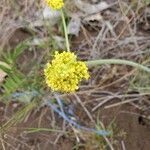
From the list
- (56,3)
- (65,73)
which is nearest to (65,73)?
(65,73)

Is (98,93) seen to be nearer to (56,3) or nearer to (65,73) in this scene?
(56,3)

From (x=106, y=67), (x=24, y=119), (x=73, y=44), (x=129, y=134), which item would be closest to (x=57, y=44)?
(x=73, y=44)

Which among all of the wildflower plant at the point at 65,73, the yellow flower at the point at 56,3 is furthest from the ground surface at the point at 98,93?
the wildflower plant at the point at 65,73

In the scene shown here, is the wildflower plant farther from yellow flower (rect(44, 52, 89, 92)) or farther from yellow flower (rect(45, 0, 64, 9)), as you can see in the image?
yellow flower (rect(45, 0, 64, 9))

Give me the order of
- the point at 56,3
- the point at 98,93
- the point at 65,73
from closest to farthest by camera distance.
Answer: the point at 65,73, the point at 56,3, the point at 98,93

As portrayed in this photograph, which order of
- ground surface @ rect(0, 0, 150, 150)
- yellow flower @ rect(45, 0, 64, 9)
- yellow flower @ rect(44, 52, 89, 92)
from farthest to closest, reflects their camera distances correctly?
1. ground surface @ rect(0, 0, 150, 150)
2. yellow flower @ rect(45, 0, 64, 9)
3. yellow flower @ rect(44, 52, 89, 92)

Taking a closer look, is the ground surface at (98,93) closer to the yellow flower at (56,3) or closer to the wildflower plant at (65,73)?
the yellow flower at (56,3)

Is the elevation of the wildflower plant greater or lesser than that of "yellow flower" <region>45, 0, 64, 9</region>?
lesser

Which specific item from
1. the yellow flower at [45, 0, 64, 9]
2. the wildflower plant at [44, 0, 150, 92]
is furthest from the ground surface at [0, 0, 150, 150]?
the wildflower plant at [44, 0, 150, 92]
